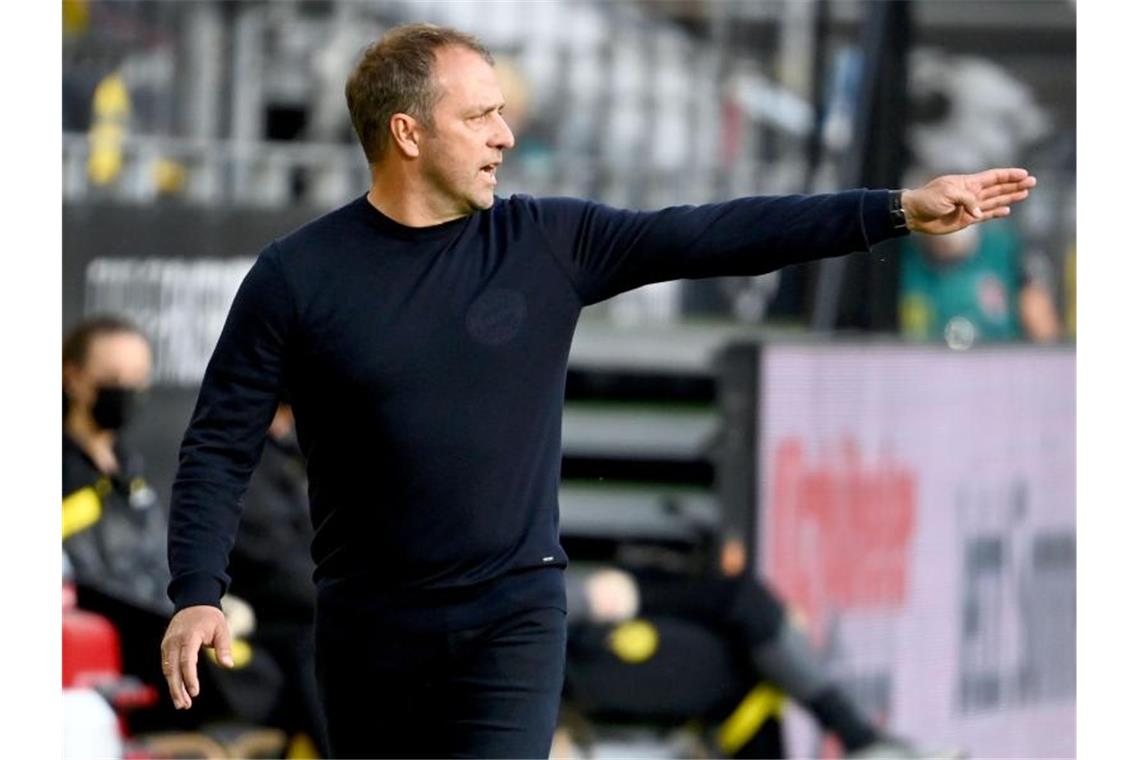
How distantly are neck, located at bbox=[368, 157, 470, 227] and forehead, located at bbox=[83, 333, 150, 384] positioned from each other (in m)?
3.60

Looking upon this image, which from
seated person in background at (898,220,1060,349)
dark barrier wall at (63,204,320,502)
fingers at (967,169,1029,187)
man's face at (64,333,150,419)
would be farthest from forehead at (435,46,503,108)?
seated person in background at (898,220,1060,349)

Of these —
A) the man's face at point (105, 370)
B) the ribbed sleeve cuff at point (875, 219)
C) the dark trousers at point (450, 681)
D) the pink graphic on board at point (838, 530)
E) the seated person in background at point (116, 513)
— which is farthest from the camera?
the pink graphic on board at point (838, 530)

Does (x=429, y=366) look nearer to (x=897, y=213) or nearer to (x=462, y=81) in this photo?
(x=462, y=81)

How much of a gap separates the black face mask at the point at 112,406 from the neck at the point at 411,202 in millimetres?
3598

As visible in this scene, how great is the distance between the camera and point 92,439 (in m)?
8.30

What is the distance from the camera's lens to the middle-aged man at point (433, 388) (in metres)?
4.84

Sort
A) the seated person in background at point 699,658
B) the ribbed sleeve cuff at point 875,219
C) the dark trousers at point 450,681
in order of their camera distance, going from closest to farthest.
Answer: the ribbed sleeve cuff at point 875,219 < the dark trousers at point 450,681 < the seated person in background at point 699,658

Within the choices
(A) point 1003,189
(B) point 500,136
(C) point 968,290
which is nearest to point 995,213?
(A) point 1003,189

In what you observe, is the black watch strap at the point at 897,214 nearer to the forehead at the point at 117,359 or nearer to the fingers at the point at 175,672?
the fingers at the point at 175,672

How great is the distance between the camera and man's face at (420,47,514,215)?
4.92 metres

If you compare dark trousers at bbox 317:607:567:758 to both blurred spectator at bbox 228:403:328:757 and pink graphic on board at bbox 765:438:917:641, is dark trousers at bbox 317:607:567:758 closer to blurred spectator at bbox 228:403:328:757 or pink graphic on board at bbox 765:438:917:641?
blurred spectator at bbox 228:403:328:757

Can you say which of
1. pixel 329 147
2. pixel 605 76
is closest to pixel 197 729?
pixel 329 147

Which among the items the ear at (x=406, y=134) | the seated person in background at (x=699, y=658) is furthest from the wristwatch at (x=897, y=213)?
the seated person in background at (x=699, y=658)
